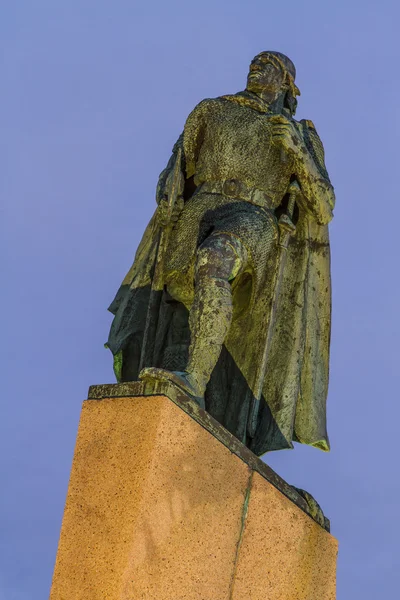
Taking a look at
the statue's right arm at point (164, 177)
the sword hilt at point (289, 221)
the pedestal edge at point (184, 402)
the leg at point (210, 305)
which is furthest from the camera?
the statue's right arm at point (164, 177)

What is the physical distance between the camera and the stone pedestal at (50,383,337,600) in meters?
7.16

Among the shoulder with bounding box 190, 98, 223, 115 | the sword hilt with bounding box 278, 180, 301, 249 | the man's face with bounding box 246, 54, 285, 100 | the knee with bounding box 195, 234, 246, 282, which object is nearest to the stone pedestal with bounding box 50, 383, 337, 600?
the knee with bounding box 195, 234, 246, 282

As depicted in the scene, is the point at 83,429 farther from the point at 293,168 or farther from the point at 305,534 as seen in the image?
the point at 293,168

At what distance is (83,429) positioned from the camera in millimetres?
7676

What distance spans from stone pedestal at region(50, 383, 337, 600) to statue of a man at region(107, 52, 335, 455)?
38.9 inches

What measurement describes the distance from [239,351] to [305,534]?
1.33m

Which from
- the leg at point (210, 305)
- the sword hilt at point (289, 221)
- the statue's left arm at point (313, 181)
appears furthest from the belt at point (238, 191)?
the leg at point (210, 305)

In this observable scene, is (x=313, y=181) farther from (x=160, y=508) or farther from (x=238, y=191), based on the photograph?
(x=160, y=508)

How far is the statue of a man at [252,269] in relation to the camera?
29.4ft

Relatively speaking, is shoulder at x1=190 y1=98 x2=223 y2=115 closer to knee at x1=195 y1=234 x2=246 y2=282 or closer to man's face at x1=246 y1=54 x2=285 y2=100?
man's face at x1=246 y1=54 x2=285 y2=100

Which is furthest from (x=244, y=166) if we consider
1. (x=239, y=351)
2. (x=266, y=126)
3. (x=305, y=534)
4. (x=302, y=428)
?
(x=305, y=534)

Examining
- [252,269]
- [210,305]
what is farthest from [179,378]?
[252,269]

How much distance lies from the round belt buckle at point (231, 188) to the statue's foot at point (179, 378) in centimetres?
152

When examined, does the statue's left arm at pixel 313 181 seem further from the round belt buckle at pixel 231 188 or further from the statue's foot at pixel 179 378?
the statue's foot at pixel 179 378
